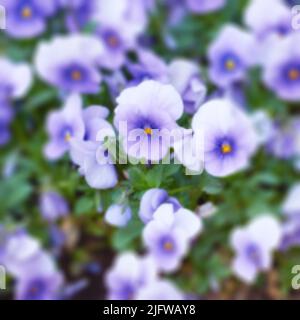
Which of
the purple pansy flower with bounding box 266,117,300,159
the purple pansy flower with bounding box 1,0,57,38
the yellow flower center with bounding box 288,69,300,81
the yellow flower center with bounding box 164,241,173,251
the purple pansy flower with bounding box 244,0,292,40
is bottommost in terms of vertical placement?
the yellow flower center with bounding box 164,241,173,251

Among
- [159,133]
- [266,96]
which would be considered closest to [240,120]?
[159,133]

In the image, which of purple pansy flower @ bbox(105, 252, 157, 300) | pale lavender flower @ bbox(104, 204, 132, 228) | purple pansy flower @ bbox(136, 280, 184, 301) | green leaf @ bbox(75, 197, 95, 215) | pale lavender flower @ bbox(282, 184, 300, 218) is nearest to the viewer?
pale lavender flower @ bbox(104, 204, 132, 228)

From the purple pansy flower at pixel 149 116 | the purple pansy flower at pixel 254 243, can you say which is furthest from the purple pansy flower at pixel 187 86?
the purple pansy flower at pixel 254 243

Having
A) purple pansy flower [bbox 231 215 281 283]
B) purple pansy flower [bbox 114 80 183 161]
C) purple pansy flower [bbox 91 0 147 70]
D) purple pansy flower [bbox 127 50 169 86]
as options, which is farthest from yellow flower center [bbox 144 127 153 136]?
purple pansy flower [bbox 231 215 281 283]

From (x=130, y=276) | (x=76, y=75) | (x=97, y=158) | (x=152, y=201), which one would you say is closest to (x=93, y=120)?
(x=97, y=158)

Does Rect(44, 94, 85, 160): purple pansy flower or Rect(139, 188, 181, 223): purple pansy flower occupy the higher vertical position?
Rect(44, 94, 85, 160): purple pansy flower

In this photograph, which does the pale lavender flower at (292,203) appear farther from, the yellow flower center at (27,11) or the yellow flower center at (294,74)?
the yellow flower center at (27,11)

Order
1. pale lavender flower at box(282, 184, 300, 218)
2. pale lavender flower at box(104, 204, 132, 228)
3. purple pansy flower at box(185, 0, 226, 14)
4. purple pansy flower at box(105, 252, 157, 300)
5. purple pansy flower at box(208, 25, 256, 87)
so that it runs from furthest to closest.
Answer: purple pansy flower at box(185, 0, 226, 14) → purple pansy flower at box(208, 25, 256, 87) → pale lavender flower at box(282, 184, 300, 218) → purple pansy flower at box(105, 252, 157, 300) → pale lavender flower at box(104, 204, 132, 228)

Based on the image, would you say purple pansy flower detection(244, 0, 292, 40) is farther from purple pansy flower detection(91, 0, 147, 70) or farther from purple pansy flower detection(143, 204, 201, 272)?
purple pansy flower detection(143, 204, 201, 272)
